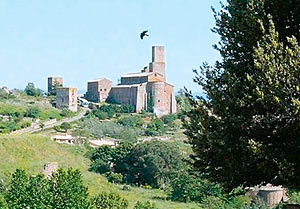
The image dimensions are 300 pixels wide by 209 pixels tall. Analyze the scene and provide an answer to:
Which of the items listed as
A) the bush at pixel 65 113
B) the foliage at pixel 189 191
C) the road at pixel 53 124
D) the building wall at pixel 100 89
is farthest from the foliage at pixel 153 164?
the building wall at pixel 100 89

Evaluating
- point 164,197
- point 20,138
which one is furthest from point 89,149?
point 164,197

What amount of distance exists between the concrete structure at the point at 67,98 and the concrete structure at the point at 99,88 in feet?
15.2

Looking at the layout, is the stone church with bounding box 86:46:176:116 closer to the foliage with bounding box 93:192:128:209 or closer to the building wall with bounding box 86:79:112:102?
the building wall with bounding box 86:79:112:102

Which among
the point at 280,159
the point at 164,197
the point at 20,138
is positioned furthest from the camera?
the point at 20,138

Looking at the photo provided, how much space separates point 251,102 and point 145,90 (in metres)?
60.3

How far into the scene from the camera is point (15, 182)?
66.2 feet

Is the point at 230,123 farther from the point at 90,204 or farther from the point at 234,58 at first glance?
the point at 90,204

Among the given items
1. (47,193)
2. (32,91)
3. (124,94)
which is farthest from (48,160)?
(32,91)

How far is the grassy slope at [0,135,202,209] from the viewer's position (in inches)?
1198

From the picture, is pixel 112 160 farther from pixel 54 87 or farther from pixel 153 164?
pixel 54 87

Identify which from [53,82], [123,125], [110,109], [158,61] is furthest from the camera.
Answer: [53,82]

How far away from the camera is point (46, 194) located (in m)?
19.9

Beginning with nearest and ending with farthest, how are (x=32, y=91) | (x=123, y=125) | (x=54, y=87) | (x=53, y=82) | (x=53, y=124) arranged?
(x=53, y=124)
(x=123, y=125)
(x=32, y=91)
(x=54, y=87)
(x=53, y=82)

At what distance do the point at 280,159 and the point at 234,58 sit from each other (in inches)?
58.3
